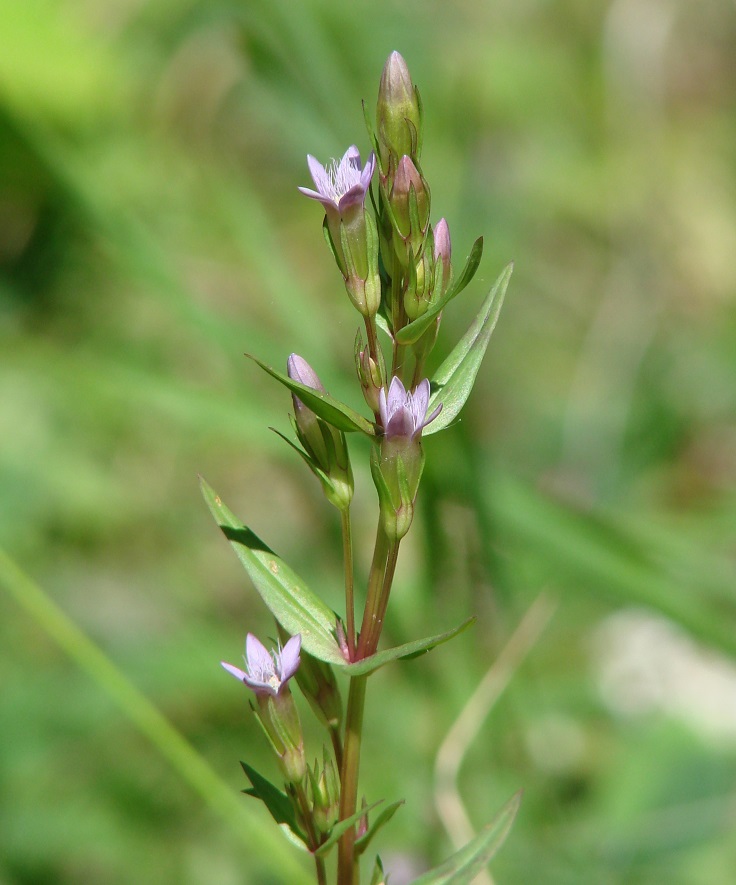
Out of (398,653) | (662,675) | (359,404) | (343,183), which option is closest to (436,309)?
(343,183)

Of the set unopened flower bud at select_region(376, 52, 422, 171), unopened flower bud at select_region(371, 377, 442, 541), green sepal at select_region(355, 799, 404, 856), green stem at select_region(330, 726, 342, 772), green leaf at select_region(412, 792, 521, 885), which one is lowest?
green leaf at select_region(412, 792, 521, 885)

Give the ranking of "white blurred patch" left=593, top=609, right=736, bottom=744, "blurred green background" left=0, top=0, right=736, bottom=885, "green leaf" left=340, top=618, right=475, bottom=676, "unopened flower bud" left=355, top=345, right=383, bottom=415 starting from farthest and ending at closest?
1. "white blurred patch" left=593, top=609, right=736, bottom=744
2. "blurred green background" left=0, top=0, right=736, bottom=885
3. "unopened flower bud" left=355, top=345, right=383, bottom=415
4. "green leaf" left=340, top=618, right=475, bottom=676

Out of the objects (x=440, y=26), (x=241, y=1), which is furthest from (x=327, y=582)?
(x=440, y=26)

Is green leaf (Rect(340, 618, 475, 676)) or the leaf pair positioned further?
the leaf pair

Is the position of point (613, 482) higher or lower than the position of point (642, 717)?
higher

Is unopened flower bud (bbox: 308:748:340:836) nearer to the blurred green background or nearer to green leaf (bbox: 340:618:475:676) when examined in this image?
green leaf (bbox: 340:618:475:676)

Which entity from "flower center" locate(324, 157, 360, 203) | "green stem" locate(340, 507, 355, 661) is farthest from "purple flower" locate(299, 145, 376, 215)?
"green stem" locate(340, 507, 355, 661)

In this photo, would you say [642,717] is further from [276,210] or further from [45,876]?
[276,210]
